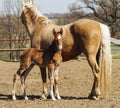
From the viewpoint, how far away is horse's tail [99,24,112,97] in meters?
7.21

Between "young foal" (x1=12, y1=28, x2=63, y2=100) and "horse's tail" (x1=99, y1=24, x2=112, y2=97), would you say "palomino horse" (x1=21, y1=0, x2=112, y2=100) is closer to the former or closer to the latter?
"horse's tail" (x1=99, y1=24, x2=112, y2=97)

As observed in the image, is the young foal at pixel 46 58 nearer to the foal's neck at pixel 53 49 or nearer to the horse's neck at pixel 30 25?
the foal's neck at pixel 53 49

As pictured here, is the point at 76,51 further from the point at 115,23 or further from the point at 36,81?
the point at 115,23

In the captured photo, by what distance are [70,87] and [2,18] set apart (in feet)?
53.6

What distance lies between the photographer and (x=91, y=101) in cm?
708

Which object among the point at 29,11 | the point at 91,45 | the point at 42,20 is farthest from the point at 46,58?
the point at 29,11

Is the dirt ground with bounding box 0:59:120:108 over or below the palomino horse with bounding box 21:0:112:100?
below

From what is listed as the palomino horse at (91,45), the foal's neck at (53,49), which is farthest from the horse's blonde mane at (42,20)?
the foal's neck at (53,49)

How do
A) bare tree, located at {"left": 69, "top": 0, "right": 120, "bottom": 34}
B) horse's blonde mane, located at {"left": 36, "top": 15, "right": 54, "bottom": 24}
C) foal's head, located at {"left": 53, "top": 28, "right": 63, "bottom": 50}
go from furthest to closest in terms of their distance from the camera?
bare tree, located at {"left": 69, "top": 0, "right": 120, "bottom": 34}, horse's blonde mane, located at {"left": 36, "top": 15, "right": 54, "bottom": 24}, foal's head, located at {"left": 53, "top": 28, "right": 63, "bottom": 50}

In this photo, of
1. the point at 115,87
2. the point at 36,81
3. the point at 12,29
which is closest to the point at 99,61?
the point at 115,87

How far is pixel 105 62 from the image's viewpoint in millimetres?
7262

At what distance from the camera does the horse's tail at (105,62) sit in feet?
23.7

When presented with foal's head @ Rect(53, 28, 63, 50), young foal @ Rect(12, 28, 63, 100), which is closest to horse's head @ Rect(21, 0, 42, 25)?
young foal @ Rect(12, 28, 63, 100)

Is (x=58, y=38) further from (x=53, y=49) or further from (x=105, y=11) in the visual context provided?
(x=105, y=11)
